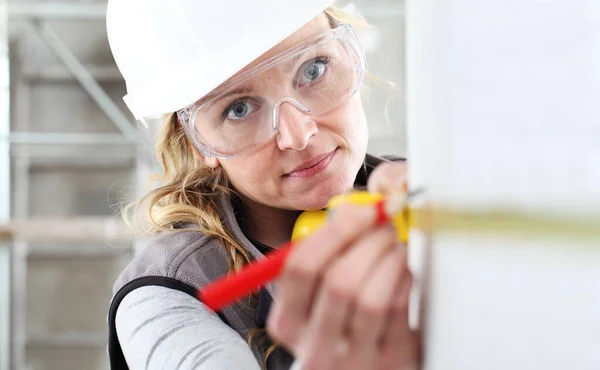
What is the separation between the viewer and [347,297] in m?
0.50

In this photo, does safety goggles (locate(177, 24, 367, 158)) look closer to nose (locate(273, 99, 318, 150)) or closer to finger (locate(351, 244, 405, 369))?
nose (locate(273, 99, 318, 150))

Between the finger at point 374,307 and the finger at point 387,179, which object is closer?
the finger at point 374,307

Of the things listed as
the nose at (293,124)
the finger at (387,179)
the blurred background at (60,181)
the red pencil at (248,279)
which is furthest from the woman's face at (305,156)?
the blurred background at (60,181)

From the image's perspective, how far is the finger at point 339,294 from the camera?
500 millimetres

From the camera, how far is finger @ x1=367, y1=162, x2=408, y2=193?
643 mm

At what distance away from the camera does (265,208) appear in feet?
4.85

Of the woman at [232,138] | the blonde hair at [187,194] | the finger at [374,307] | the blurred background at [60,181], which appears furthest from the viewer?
the blurred background at [60,181]

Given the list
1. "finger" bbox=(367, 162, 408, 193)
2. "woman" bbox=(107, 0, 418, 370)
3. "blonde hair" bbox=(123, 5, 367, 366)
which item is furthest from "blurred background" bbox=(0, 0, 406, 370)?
"finger" bbox=(367, 162, 408, 193)

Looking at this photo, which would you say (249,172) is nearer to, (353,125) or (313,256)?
(353,125)

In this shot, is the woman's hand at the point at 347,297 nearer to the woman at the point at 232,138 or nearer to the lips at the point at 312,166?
the woman at the point at 232,138

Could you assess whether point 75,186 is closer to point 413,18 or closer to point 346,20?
point 346,20

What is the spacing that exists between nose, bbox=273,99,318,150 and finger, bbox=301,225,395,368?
703mm

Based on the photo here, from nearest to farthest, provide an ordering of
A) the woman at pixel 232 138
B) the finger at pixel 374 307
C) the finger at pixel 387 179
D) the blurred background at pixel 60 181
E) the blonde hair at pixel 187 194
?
the finger at pixel 374 307
the finger at pixel 387 179
the woman at pixel 232 138
the blonde hair at pixel 187 194
the blurred background at pixel 60 181

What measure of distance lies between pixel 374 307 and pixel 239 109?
835mm
